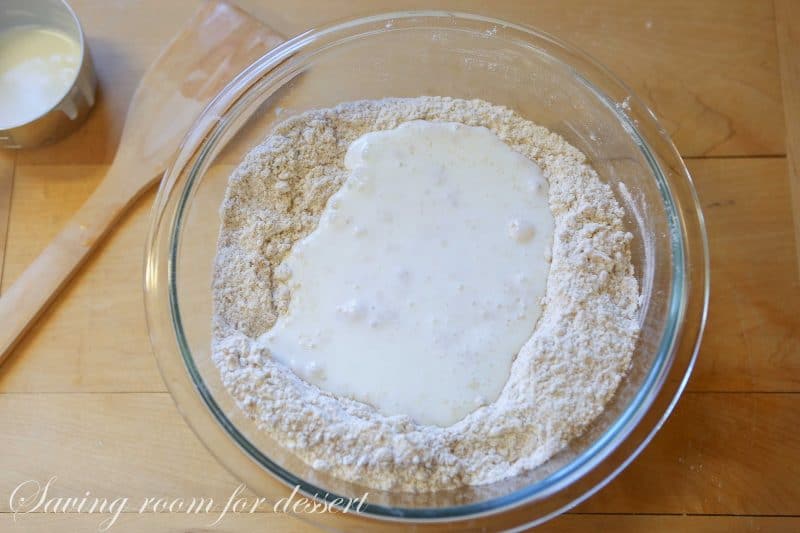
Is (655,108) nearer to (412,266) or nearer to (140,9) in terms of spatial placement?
(412,266)

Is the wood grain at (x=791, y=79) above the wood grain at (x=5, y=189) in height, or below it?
above

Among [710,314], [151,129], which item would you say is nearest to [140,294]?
[151,129]

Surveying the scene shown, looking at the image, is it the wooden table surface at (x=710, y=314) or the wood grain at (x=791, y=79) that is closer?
the wooden table surface at (x=710, y=314)

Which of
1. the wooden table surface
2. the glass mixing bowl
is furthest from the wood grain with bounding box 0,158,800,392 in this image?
the glass mixing bowl

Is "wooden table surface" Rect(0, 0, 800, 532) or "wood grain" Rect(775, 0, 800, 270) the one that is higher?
"wood grain" Rect(775, 0, 800, 270)

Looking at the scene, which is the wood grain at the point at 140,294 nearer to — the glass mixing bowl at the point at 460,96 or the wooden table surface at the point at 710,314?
the wooden table surface at the point at 710,314

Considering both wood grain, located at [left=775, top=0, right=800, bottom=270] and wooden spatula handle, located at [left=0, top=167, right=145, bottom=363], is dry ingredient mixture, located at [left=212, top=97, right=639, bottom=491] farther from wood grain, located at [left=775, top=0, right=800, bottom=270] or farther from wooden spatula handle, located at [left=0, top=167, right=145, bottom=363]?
wood grain, located at [left=775, top=0, right=800, bottom=270]

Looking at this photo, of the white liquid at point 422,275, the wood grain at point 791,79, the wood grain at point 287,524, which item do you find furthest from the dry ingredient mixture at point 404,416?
the wood grain at point 791,79
